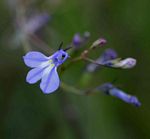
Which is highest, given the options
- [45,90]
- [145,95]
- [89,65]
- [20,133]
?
[45,90]

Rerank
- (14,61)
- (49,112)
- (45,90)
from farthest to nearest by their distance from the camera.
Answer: (14,61), (49,112), (45,90)

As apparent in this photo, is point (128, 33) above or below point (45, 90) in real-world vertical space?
below

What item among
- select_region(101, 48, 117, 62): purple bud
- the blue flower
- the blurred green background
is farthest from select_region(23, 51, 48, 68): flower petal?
the blurred green background

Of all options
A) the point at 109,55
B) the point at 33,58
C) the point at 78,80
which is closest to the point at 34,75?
the point at 33,58

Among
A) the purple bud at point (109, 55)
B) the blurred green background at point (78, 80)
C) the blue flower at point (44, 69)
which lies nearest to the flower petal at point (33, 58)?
the blue flower at point (44, 69)

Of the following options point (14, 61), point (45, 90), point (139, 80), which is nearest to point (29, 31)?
point (14, 61)

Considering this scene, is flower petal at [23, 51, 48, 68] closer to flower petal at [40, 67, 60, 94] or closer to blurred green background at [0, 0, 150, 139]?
flower petal at [40, 67, 60, 94]

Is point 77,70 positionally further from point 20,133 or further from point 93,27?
point 20,133
